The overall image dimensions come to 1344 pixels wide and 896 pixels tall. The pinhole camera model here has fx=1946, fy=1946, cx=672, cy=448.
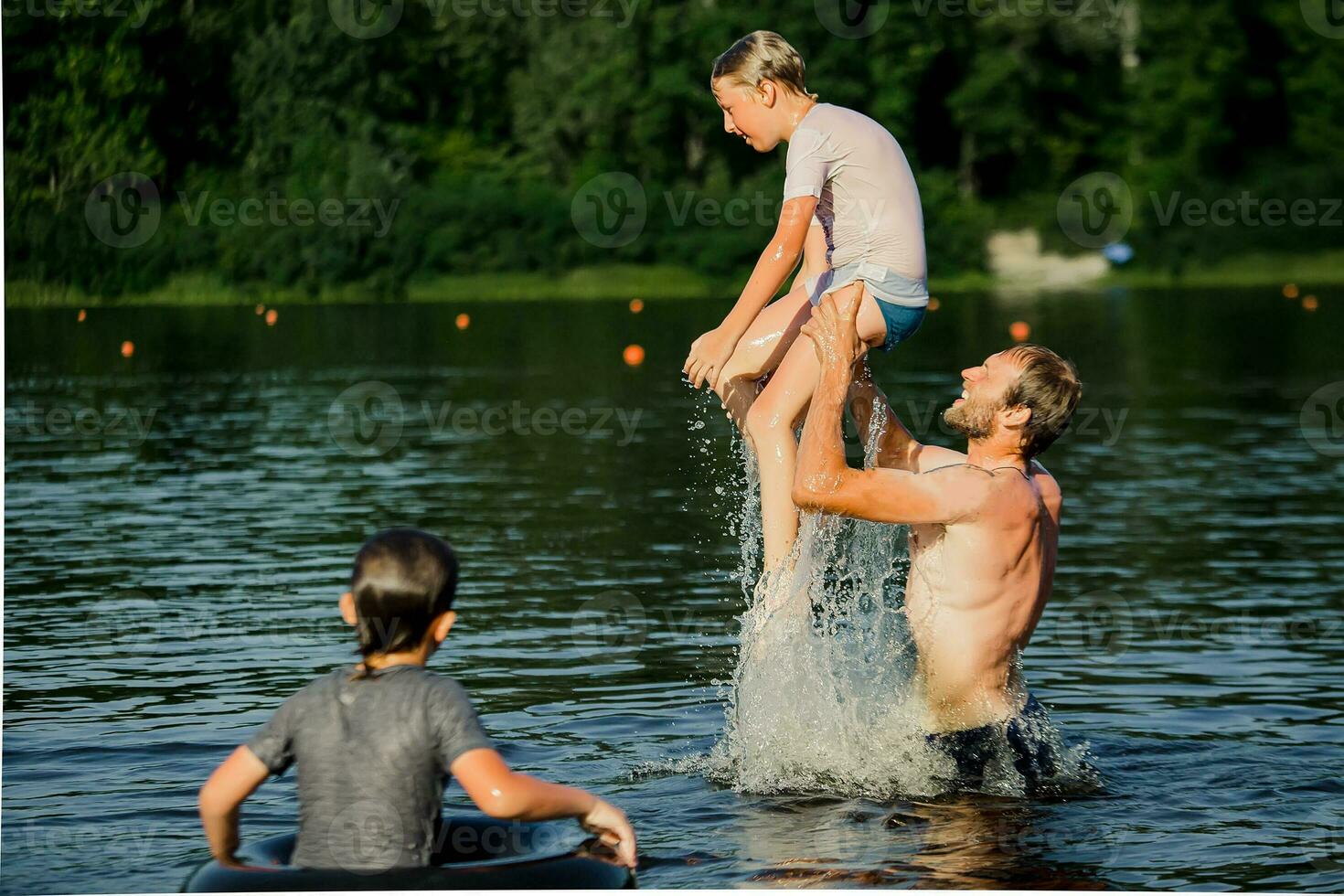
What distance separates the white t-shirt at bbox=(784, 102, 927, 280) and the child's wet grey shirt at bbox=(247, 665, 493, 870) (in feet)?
11.2

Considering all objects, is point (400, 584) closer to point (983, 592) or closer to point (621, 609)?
point (983, 592)

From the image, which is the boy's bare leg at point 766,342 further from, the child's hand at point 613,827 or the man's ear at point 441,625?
the man's ear at point 441,625

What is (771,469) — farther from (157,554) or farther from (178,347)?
(178,347)

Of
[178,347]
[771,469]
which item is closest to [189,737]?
[771,469]

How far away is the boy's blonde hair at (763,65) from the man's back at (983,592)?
1.91 metres

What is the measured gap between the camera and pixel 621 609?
1272 centimetres

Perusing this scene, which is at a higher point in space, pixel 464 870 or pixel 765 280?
pixel 765 280

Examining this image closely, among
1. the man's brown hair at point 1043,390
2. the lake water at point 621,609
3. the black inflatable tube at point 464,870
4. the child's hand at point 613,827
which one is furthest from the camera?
the lake water at point 621,609

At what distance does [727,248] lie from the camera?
194ft

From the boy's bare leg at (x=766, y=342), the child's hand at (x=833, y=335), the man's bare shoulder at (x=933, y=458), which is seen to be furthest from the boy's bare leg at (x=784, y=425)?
the child's hand at (x=833, y=335)

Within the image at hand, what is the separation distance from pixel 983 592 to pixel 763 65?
2450mm

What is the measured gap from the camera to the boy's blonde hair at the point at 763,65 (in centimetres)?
832

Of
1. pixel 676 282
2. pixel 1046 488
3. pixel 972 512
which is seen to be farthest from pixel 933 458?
pixel 676 282

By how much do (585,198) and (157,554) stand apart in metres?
49.6
